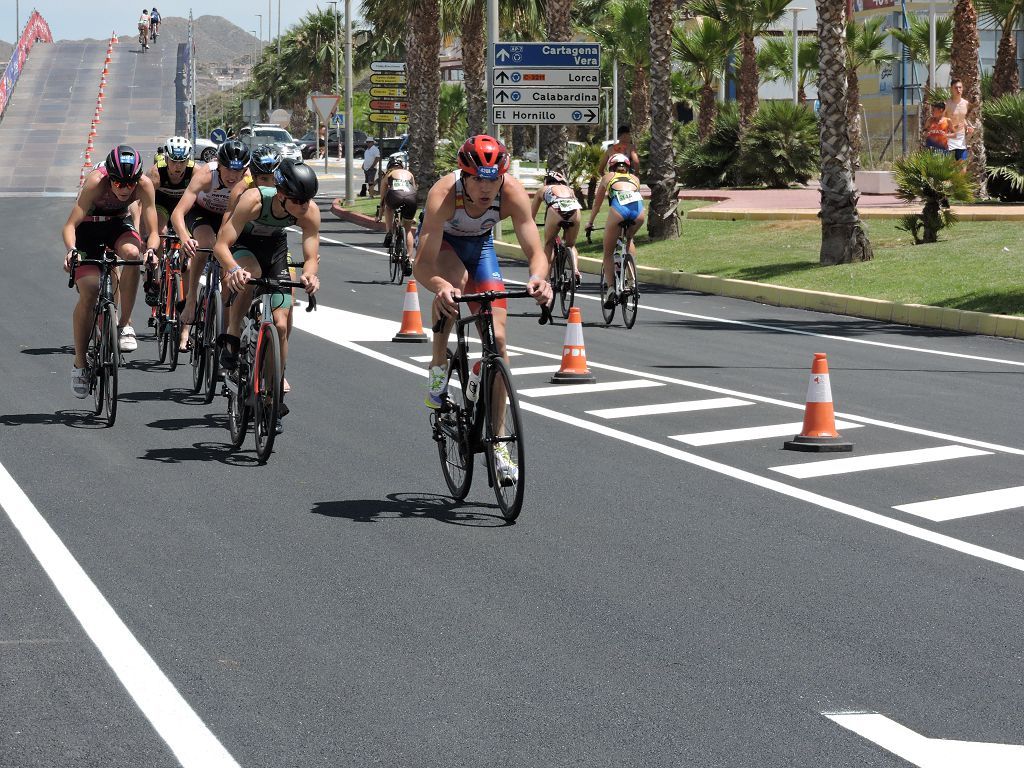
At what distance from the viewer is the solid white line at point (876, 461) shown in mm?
9633

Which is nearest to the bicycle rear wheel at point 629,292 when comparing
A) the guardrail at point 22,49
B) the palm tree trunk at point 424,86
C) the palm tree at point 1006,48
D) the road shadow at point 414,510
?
the road shadow at point 414,510

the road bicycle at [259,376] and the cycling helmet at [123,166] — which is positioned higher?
the cycling helmet at [123,166]

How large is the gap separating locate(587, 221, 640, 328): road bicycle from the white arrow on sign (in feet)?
40.4

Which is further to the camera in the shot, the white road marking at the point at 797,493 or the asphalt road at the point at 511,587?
the white road marking at the point at 797,493

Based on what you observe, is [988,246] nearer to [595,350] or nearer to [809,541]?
[595,350]

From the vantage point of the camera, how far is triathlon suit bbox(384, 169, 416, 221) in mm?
23406

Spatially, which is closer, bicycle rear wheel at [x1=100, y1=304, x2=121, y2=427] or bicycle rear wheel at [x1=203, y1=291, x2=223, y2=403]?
bicycle rear wheel at [x1=100, y1=304, x2=121, y2=427]

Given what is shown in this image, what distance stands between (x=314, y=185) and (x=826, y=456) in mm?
3603

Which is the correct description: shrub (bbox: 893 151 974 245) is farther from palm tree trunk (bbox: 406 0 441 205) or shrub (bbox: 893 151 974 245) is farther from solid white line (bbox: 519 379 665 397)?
palm tree trunk (bbox: 406 0 441 205)

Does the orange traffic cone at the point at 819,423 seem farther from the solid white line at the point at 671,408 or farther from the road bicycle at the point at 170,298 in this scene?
the road bicycle at the point at 170,298

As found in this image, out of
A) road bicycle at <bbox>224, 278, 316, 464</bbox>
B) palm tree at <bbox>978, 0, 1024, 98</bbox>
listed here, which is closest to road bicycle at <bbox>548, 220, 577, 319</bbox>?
road bicycle at <bbox>224, 278, 316, 464</bbox>

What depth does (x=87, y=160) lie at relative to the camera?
6044 cm

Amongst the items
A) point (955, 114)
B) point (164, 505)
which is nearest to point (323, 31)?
point (955, 114)

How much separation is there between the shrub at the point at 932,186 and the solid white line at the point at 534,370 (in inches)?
409
